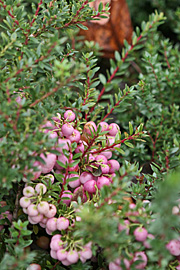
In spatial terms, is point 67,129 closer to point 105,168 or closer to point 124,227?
point 105,168

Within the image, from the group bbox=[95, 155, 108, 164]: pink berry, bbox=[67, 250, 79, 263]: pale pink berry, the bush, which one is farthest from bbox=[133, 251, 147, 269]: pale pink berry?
bbox=[95, 155, 108, 164]: pink berry

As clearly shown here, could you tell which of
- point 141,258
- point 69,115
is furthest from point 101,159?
point 141,258

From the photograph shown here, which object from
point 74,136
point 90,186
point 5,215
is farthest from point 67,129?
point 5,215

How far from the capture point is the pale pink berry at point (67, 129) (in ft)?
2.04

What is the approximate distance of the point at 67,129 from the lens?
0.62 metres

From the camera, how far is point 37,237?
66 centimetres

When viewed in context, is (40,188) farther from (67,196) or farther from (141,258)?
(141,258)

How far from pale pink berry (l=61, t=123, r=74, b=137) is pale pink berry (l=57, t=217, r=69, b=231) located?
18cm

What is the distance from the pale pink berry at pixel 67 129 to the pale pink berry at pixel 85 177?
100 millimetres

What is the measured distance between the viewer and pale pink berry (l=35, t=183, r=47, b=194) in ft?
1.94

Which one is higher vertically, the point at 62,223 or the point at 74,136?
the point at 74,136

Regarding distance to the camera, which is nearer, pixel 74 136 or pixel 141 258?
pixel 141 258

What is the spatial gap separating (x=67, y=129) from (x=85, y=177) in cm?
12

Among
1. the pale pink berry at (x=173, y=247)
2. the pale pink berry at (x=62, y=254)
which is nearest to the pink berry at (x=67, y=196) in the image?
the pale pink berry at (x=62, y=254)
